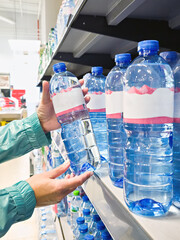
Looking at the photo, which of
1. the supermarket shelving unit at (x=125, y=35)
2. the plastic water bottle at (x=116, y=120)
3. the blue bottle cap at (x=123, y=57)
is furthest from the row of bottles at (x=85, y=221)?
the blue bottle cap at (x=123, y=57)

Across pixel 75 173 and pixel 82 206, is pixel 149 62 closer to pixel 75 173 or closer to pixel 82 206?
pixel 75 173

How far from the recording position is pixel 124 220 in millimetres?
642

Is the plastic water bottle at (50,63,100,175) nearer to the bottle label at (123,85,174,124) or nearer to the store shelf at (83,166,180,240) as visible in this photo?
the store shelf at (83,166,180,240)

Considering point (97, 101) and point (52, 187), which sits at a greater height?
point (97, 101)

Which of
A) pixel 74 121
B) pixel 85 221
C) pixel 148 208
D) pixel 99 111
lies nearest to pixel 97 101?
pixel 99 111

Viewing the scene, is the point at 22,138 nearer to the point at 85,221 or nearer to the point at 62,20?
the point at 85,221

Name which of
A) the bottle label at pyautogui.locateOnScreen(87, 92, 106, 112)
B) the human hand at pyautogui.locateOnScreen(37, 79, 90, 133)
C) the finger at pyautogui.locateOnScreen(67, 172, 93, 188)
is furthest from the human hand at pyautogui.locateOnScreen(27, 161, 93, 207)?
the human hand at pyautogui.locateOnScreen(37, 79, 90, 133)

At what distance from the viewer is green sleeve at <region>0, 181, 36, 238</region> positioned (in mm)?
908

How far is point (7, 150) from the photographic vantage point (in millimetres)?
1437

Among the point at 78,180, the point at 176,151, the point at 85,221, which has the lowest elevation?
A: the point at 85,221

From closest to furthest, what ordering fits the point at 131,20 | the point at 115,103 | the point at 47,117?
the point at 115,103, the point at 131,20, the point at 47,117

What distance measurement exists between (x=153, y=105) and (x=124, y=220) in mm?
328

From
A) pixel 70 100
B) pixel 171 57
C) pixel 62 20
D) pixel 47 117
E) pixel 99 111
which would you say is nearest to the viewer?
pixel 171 57

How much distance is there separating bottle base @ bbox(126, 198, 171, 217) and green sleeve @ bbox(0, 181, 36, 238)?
1.47ft
